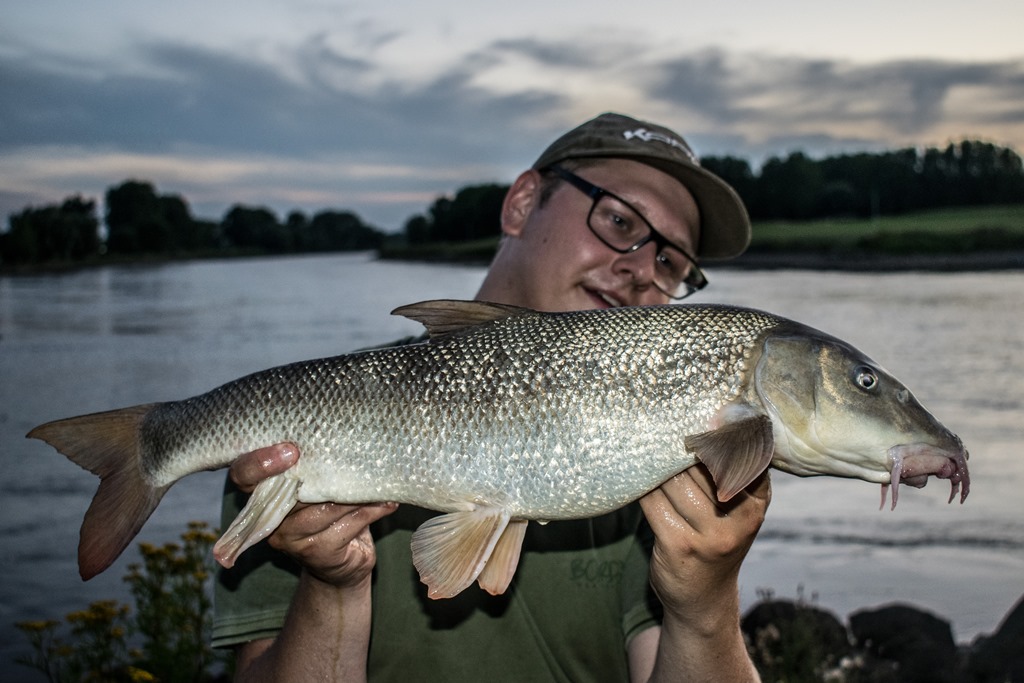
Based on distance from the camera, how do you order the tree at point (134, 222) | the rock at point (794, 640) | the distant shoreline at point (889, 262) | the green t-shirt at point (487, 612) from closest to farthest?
the green t-shirt at point (487, 612)
the rock at point (794, 640)
the distant shoreline at point (889, 262)
the tree at point (134, 222)

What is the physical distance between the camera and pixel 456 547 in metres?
2.46

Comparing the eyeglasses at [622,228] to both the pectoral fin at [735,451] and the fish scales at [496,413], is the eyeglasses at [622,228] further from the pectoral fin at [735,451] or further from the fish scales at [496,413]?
the pectoral fin at [735,451]

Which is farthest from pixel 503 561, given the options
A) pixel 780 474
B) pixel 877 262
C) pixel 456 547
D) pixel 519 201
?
pixel 877 262

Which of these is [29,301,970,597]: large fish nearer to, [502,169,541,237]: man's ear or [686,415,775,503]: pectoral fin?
[686,415,775,503]: pectoral fin

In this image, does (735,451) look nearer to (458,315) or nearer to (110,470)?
(458,315)

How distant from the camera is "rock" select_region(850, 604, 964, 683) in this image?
5465 mm

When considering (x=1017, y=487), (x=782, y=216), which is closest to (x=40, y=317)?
(x=1017, y=487)

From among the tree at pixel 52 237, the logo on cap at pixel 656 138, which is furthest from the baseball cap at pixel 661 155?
the tree at pixel 52 237

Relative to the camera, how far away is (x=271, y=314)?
33.8 meters

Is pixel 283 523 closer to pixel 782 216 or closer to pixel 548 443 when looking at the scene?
pixel 548 443

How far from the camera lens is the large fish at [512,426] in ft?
7.84

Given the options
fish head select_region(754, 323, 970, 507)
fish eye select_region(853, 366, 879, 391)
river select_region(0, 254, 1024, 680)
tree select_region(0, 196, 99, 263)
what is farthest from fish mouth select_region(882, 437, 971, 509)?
tree select_region(0, 196, 99, 263)

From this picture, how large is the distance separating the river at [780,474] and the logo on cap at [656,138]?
290 cm

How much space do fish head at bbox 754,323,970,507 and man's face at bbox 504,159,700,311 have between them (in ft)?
4.40
